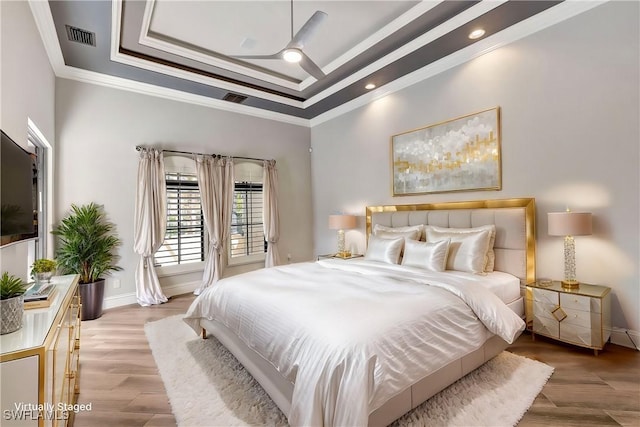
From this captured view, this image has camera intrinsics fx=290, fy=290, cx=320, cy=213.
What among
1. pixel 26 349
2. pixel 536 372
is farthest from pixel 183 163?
pixel 536 372

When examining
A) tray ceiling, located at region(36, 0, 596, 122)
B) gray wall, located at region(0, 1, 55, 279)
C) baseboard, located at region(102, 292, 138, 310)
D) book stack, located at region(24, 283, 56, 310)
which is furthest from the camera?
baseboard, located at region(102, 292, 138, 310)

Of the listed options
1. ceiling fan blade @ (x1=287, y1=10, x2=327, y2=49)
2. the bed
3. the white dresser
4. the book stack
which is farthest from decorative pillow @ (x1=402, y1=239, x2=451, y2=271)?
the book stack

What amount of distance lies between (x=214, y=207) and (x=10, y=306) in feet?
11.7

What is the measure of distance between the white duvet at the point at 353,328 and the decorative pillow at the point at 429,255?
47 centimetres

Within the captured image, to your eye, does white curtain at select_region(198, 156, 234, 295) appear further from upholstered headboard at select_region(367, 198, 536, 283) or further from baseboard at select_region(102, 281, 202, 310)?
upholstered headboard at select_region(367, 198, 536, 283)

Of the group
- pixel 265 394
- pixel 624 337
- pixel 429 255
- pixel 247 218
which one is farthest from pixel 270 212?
pixel 624 337

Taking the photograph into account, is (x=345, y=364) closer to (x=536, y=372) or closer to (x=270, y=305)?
(x=270, y=305)

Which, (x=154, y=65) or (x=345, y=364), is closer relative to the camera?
(x=345, y=364)

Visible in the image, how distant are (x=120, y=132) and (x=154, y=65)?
1102 mm

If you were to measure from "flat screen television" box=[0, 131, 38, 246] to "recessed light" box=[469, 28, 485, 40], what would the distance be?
421 centimetres

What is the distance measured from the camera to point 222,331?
2.65m

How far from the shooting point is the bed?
1504mm

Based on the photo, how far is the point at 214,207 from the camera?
4832 mm

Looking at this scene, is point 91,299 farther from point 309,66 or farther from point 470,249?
point 470,249
